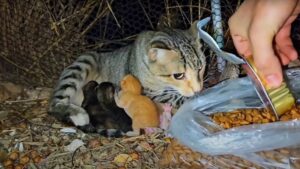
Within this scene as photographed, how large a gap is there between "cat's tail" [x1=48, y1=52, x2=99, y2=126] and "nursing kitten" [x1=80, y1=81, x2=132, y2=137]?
0.04 meters

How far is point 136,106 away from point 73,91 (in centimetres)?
47

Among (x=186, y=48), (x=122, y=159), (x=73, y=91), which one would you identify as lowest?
(x=122, y=159)

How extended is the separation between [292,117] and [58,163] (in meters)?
0.98

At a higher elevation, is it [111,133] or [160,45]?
[160,45]

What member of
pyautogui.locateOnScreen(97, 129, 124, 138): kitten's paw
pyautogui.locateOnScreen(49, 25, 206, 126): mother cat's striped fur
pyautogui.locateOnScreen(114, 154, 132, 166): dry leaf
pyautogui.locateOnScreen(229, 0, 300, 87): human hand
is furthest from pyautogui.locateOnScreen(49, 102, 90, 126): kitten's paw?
pyautogui.locateOnScreen(229, 0, 300, 87): human hand

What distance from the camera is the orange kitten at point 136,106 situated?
2.33 m

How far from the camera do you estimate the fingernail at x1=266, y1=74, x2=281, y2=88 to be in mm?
1538

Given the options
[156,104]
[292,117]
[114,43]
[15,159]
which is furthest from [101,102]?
→ [292,117]

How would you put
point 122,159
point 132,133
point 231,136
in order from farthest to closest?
point 132,133, point 122,159, point 231,136

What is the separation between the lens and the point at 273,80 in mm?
1547

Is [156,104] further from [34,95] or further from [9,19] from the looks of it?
[9,19]

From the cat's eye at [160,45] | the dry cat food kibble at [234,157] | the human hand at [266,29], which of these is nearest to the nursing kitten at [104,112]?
the cat's eye at [160,45]

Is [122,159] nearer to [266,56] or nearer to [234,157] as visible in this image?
[234,157]

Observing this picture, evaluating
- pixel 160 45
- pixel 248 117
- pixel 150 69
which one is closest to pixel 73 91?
pixel 150 69
